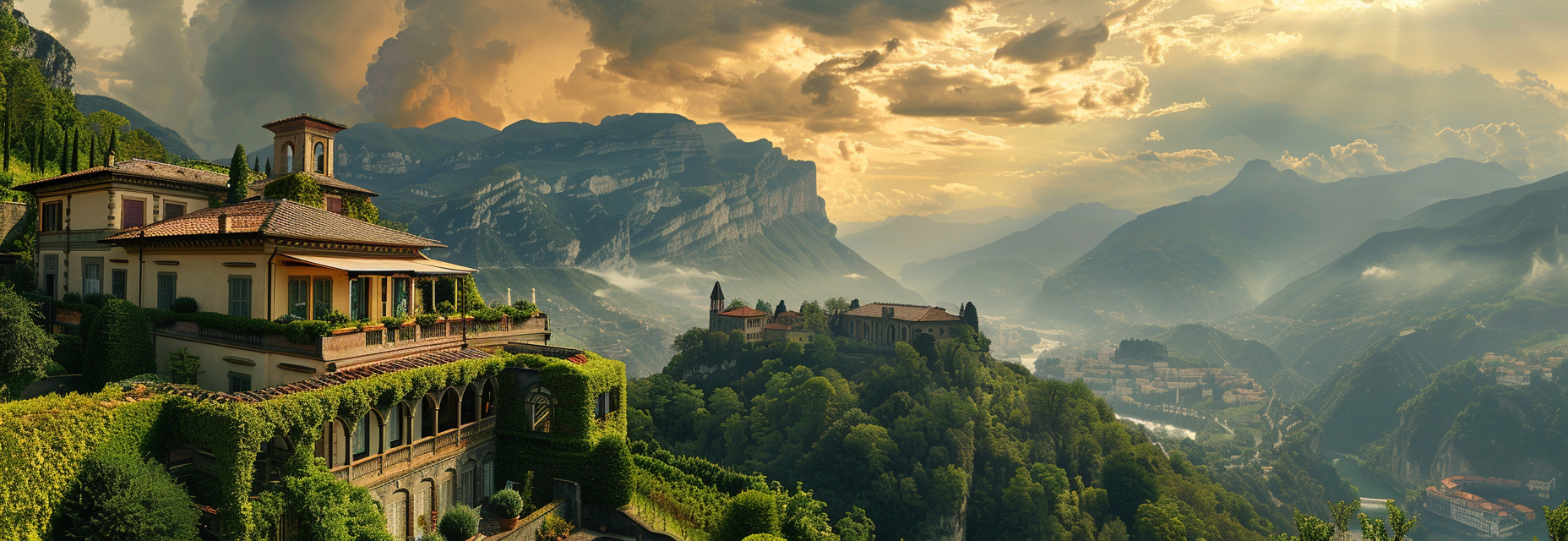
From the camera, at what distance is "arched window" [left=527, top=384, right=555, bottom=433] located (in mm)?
25337

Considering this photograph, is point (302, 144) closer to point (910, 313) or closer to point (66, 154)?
point (66, 154)

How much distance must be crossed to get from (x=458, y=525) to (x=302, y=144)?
27637mm

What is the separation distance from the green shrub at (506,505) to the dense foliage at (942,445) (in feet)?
159

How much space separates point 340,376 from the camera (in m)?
19.7

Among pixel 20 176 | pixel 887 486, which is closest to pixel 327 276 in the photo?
pixel 20 176

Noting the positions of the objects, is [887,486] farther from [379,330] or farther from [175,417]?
[175,417]

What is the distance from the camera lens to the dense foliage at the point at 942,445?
2744 inches

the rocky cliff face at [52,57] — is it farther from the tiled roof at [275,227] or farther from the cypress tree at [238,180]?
the tiled roof at [275,227]

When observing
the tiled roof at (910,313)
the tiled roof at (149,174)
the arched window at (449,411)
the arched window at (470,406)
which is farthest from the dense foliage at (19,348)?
the tiled roof at (910,313)

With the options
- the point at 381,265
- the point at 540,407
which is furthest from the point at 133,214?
the point at 540,407

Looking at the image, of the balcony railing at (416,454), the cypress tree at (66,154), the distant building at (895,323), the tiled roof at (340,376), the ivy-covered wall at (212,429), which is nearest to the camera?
the ivy-covered wall at (212,429)

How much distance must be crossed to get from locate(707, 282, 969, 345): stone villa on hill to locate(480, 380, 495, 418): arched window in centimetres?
7632

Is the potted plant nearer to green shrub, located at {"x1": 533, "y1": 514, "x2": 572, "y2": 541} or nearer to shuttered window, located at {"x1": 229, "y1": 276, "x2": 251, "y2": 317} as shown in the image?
green shrub, located at {"x1": 533, "y1": 514, "x2": 572, "y2": 541}

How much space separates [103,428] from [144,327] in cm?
1153
